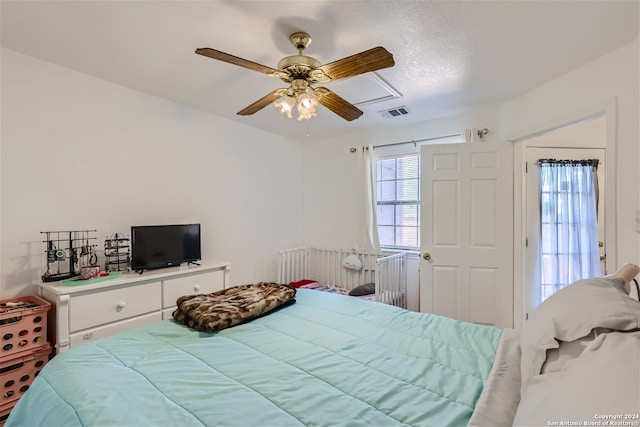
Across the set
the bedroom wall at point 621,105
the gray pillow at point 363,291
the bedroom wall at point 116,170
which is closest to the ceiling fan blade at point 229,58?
the bedroom wall at point 116,170

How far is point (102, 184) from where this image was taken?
258 cm

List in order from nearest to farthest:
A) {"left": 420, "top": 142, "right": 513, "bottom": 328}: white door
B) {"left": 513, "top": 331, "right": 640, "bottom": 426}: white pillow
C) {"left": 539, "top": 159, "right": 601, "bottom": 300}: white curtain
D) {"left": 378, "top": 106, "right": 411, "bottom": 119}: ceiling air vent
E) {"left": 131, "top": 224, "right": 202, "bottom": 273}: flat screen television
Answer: {"left": 513, "top": 331, "right": 640, "bottom": 426}: white pillow, {"left": 131, "top": 224, "right": 202, "bottom": 273}: flat screen television, {"left": 420, "top": 142, "right": 513, "bottom": 328}: white door, {"left": 539, "top": 159, "right": 601, "bottom": 300}: white curtain, {"left": 378, "top": 106, "right": 411, "bottom": 119}: ceiling air vent

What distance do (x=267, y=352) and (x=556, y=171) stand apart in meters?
3.43

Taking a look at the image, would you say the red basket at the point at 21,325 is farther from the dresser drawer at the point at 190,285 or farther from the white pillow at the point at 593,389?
the white pillow at the point at 593,389

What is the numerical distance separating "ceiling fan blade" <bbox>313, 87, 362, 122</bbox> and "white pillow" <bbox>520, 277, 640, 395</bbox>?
1.63 m

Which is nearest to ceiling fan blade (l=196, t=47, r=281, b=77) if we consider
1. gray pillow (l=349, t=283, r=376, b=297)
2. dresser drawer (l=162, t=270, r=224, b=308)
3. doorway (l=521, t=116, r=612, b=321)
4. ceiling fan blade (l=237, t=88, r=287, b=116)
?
ceiling fan blade (l=237, t=88, r=287, b=116)

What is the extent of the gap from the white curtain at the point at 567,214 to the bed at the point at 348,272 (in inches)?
60.6

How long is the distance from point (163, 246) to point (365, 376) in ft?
7.46

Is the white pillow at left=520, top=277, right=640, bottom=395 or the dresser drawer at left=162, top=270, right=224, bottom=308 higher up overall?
the white pillow at left=520, top=277, right=640, bottom=395

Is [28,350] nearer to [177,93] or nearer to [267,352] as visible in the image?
[267,352]

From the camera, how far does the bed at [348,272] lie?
3.25 meters

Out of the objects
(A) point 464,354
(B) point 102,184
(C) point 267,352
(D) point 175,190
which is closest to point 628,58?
(A) point 464,354

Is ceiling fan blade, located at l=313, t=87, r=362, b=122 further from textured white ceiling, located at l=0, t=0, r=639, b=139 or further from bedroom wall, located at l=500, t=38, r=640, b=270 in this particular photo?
bedroom wall, located at l=500, t=38, r=640, b=270

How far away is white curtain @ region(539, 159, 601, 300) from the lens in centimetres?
307
